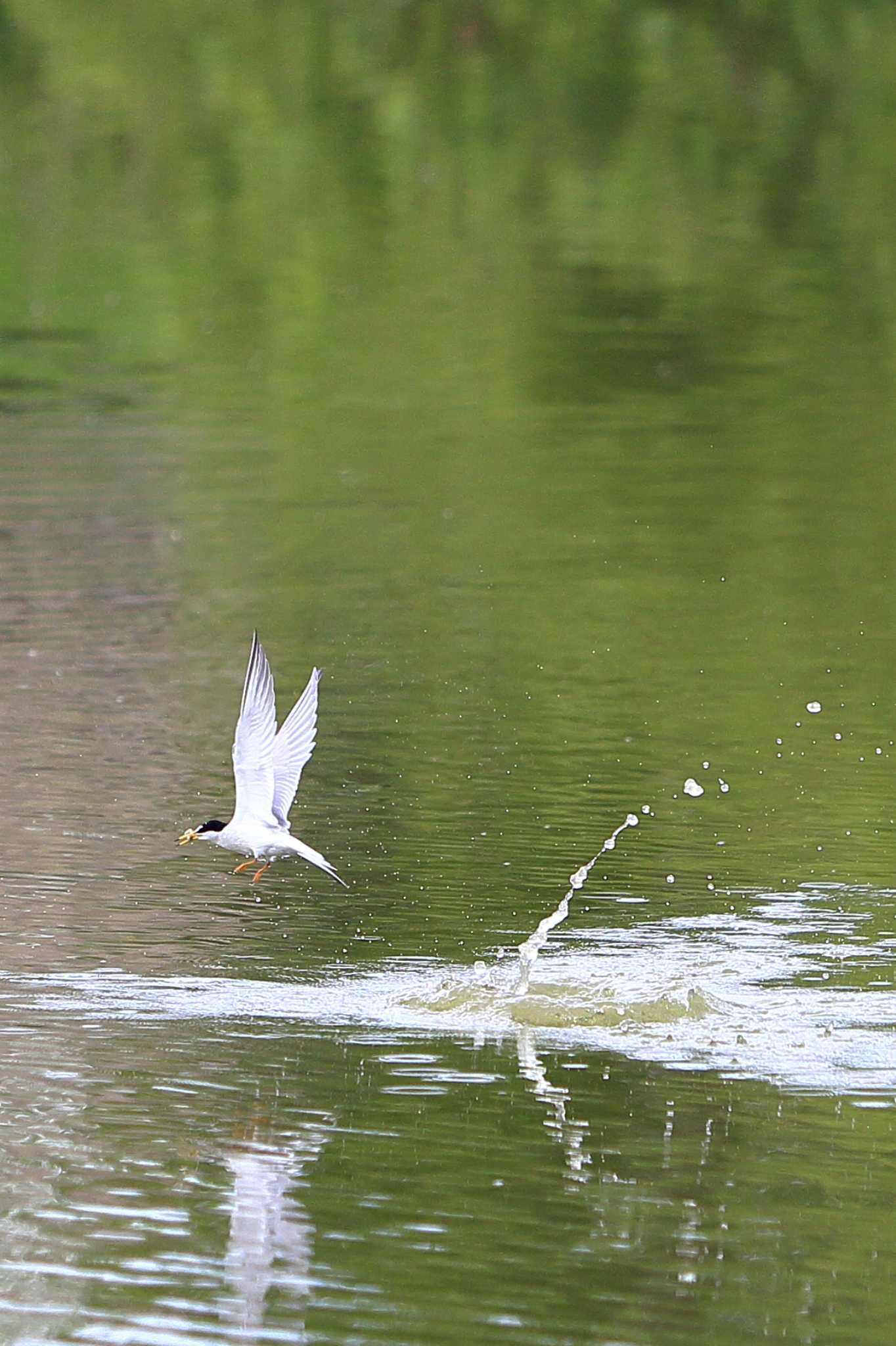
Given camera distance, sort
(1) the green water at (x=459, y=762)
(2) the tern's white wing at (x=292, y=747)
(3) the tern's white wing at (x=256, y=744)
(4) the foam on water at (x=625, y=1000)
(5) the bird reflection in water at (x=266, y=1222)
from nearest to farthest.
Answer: (5) the bird reflection in water at (x=266, y=1222) < (1) the green water at (x=459, y=762) < (4) the foam on water at (x=625, y=1000) < (3) the tern's white wing at (x=256, y=744) < (2) the tern's white wing at (x=292, y=747)

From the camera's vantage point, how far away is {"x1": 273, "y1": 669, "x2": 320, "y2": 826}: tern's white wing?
358 inches

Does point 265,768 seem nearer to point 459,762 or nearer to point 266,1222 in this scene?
point 266,1222

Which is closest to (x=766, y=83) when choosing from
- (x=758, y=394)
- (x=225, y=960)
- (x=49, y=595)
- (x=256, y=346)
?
(x=256, y=346)

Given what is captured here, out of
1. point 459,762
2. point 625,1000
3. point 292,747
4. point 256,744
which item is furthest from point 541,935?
point 459,762

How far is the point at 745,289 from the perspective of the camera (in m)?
27.6

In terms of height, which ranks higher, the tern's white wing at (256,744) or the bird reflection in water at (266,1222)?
the tern's white wing at (256,744)

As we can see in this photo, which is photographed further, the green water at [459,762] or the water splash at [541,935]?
the water splash at [541,935]

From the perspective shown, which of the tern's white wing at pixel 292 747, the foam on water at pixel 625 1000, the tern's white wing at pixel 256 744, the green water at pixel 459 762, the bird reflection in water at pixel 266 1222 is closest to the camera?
the bird reflection in water at pixel 266 1222

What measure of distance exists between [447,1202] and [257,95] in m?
31.8

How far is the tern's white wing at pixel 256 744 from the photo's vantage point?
29.0 feet

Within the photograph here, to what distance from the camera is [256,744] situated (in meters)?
9.00

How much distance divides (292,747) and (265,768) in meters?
0.13

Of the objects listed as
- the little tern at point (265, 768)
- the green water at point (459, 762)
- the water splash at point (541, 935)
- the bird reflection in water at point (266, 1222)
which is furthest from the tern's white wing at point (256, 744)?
the bird reflection in water at point (266, 1222)

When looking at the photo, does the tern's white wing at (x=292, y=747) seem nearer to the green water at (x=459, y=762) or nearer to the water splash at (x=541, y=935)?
the green water at (x=459, y=762)
